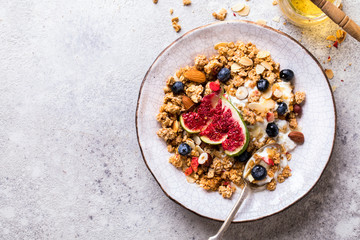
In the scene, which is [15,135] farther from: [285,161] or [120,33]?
[285,161]

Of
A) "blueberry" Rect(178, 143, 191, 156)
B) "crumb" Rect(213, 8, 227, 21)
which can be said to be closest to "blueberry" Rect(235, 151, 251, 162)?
"blueberry" Rect(178, 143, 191, 156)

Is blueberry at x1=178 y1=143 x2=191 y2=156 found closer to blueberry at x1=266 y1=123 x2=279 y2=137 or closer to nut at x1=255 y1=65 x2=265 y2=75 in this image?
blueberry at x1=266 y1=123 x2=279 y2=137

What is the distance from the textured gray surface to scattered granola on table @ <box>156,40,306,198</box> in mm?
264

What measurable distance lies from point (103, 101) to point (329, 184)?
1.34 metres

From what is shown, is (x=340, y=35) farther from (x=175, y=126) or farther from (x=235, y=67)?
(x=175, y=126)

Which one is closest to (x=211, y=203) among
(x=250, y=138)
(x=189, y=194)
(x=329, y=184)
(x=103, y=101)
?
(x=189, y=194)

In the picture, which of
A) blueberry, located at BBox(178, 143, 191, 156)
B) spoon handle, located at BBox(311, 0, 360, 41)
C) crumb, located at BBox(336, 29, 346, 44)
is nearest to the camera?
spoon handle, located at BBox(311, 0, 360, 41)

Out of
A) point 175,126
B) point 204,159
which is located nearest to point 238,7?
point 175,126

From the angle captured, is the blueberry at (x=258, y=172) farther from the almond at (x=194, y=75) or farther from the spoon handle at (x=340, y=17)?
the spoon handle at (x=340, y=17)

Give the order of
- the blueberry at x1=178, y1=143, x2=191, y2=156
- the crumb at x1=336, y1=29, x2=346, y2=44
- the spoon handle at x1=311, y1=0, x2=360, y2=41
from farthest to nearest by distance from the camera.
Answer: the crumb at x1=336, y1=29, x2=346, y2=44
the blueberry at x1=178, y1=143, x2=191, y2=156
the spoon handle at x1=311, y1=0, x2=360, y2=41

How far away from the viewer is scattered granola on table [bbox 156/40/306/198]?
1702 millimetres

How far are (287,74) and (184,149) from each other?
64cm

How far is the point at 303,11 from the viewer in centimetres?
183

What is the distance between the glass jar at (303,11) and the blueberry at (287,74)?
0.33 meters
